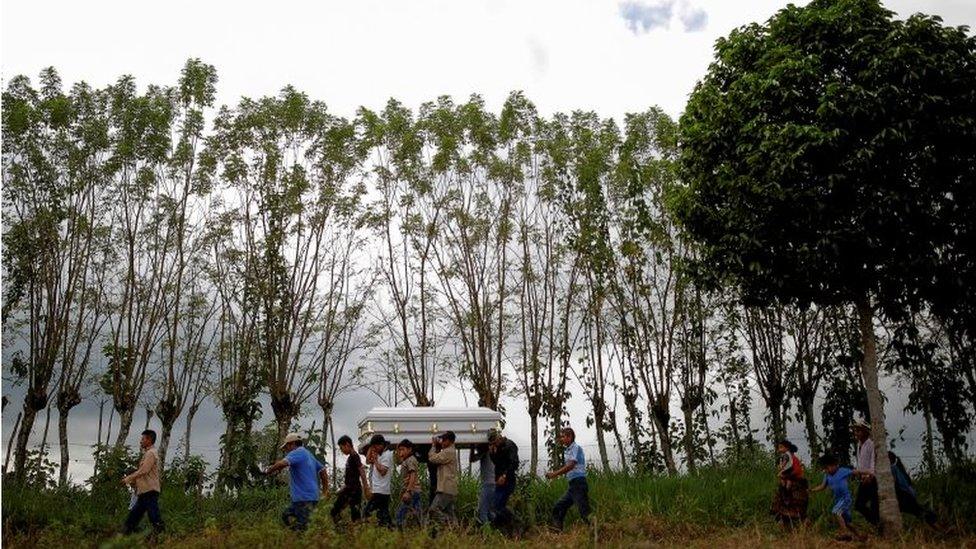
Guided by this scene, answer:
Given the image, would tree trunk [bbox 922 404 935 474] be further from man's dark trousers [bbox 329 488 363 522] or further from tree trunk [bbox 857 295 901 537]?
man's dark trousers [bbox 329 488 363 522]

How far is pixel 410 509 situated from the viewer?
38.9ft

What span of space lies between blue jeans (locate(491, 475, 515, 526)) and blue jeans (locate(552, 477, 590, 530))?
69 cm

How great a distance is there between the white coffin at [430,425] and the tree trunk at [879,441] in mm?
5428

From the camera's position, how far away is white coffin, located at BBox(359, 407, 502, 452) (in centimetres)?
1302

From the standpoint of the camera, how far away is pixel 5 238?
21.4 metres

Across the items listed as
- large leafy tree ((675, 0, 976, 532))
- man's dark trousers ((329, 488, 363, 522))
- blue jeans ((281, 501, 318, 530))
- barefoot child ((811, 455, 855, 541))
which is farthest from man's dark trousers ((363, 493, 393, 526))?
large leafy tree ((675, 0, 976, 532))

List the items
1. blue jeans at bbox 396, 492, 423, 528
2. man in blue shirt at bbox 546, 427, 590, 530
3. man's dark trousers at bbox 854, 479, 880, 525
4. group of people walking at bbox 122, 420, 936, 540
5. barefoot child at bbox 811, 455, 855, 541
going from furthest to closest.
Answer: man's dark trousers at bbox 854, 479, 880, 525, man in blue shirt at bbox 546, 427, 590, 530, blue jeans at bbox 396, 492, 423, 528, barefoot child at bbox 811, 455, 855, 541, group of people walking at bbox 122, 420, 936, 540

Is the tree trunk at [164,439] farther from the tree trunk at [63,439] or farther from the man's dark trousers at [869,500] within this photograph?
the man's dark trousers at [869,500]

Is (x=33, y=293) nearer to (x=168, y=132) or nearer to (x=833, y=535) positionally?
(x=168, y=132)

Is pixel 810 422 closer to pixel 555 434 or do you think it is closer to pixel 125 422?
pixel 555 434

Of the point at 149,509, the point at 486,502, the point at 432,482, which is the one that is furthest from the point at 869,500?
the point at 149,509

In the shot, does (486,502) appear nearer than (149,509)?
No

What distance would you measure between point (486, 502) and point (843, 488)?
492 cm

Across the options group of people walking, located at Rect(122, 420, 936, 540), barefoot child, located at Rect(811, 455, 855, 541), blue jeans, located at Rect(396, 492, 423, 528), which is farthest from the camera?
blue jeans, located at Rect(396, 492, 423, 528)
